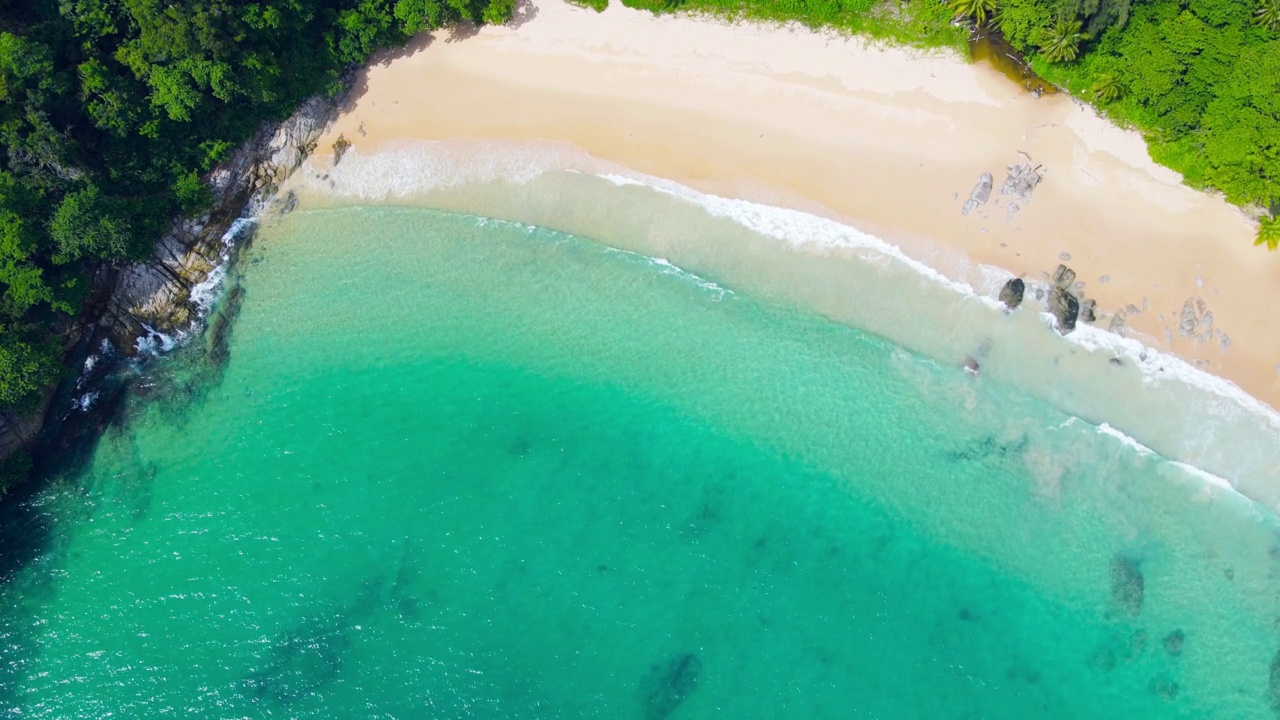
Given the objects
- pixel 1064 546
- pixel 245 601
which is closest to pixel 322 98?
pixel 245 601

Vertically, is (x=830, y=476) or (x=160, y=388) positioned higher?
(x=160, y=388)

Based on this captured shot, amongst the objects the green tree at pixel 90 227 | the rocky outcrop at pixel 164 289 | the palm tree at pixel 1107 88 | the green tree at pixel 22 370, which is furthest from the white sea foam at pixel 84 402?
the palm tree at pixel 1107 88

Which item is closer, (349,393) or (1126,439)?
(1126,439)

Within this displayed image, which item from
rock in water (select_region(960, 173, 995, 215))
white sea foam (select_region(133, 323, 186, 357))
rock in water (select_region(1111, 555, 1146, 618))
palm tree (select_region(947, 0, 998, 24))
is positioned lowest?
rock in water (select_region(1111, 555, 1146, 618))

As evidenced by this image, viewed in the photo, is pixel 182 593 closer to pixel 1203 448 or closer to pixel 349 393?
pixel 349 393

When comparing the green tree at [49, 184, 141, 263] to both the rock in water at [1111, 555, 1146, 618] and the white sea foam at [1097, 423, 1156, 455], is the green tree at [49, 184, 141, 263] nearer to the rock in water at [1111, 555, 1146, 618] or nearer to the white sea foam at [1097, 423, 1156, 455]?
the white sea foam at [1097, 423, 1156, 455]

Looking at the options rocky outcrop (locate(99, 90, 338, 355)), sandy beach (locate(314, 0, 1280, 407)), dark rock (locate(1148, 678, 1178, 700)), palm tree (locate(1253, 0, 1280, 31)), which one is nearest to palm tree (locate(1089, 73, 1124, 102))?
sandy beach (locate(314, 0, 1280, 407))

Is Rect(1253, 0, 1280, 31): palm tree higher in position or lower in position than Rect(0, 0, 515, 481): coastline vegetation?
higher
